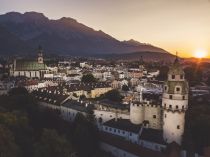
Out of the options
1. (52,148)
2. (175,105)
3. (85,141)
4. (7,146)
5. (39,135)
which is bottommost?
(39,135)

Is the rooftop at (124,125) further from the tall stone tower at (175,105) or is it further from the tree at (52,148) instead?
the tree at (52,148)

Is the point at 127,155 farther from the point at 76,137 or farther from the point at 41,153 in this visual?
the point at 41,153

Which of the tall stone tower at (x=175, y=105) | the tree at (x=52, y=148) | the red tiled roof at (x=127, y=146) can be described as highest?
the tall stone tower at (x=175, y=105)

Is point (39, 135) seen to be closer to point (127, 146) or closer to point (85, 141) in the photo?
point (85, 141)

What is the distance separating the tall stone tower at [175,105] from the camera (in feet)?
119

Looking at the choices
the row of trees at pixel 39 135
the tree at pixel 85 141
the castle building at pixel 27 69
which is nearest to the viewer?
the row of trees at pixel 39 135

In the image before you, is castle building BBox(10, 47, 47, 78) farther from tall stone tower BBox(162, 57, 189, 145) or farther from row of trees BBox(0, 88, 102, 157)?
tall stone tower BBox(162, 57, 189, 145)

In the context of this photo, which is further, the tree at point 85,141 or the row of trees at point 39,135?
the tree at point 85,141

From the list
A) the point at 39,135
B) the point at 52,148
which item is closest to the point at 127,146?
the point at 52,148

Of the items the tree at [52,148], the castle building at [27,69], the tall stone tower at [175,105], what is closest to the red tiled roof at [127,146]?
the tall stone tower at [175,105]

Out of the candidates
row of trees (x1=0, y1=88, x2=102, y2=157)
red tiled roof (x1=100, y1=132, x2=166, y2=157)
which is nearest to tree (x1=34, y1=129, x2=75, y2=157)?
row of trees (x1=0, y1=88, x2=102, y2=157)

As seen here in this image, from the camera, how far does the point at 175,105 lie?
36.3m

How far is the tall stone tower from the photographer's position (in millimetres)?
36312

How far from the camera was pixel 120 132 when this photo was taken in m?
41.0
